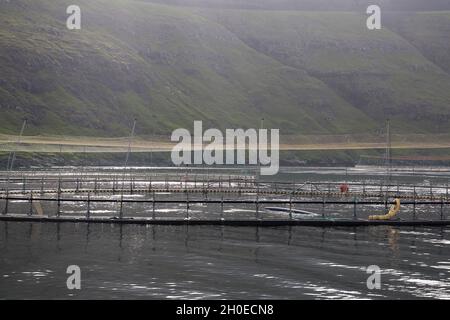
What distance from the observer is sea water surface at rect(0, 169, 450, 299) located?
1476 inches

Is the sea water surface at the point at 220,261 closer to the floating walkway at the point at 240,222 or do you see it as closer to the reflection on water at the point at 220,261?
the reflection on water at the point at 220,261

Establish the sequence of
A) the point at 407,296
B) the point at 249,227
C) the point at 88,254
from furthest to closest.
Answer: the point at 249,227 → the point at 88,254 → the point at 407,296

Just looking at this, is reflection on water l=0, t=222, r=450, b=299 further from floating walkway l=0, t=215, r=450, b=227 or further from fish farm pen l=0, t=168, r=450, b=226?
fish farm pen l=0, t=168, r=450, b=226

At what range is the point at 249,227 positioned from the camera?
6550cm

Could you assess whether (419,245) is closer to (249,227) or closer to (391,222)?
(391,222)

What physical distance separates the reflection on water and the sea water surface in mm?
72

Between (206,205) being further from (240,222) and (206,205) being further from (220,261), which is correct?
(220,261)

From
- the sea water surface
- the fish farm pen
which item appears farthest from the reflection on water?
the fish farm pen

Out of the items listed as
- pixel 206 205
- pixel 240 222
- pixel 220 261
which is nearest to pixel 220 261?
pixel 220 261

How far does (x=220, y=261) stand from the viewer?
46.6m

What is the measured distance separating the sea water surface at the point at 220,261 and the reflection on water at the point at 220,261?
0.23 feet

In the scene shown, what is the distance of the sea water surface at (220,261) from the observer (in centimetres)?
3750
